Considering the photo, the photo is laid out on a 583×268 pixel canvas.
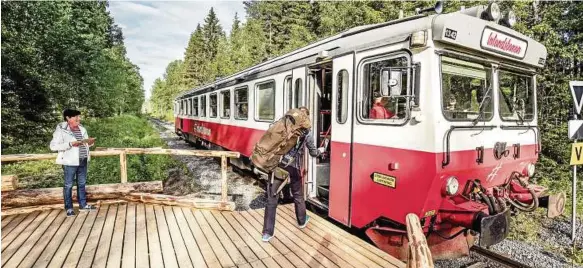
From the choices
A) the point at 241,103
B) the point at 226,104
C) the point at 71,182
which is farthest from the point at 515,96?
the point at 226,104

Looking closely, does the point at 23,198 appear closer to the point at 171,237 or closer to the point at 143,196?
the point at 143,196

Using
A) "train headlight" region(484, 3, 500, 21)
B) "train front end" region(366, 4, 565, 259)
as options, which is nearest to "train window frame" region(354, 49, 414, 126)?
"train front end" region(366, 4, 565, 259)

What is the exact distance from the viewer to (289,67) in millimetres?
6633

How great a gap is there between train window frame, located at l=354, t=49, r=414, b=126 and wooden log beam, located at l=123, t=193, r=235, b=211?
2.73 meters

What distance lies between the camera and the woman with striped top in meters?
4.96

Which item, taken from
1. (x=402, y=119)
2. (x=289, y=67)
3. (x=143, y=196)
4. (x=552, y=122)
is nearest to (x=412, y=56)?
(x=402, y=119)

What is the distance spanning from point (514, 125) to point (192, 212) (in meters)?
5.13

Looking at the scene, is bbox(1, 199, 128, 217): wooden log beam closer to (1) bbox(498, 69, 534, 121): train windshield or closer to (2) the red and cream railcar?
(2) the red and cream railcar

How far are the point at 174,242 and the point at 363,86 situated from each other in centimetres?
330

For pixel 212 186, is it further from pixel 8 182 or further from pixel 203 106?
pixel 203 106

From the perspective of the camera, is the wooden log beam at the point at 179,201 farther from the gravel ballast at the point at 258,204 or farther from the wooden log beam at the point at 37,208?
the gravel ballast at the point at 258,204

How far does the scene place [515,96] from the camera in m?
4.87

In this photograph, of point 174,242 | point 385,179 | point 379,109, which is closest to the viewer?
point 385,179

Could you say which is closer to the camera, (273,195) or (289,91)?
(273,195)
